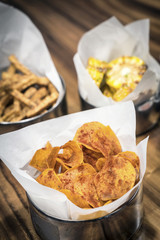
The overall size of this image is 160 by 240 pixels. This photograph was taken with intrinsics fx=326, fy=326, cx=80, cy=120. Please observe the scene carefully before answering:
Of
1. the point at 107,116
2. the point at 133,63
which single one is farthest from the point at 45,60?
the point at 107,116

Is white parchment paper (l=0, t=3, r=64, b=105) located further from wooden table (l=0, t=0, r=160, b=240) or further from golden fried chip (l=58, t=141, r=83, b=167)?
golden fried chip (l=58, t=141, r=83, b=167)

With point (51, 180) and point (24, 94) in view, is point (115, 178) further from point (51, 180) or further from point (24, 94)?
point (24, 94)

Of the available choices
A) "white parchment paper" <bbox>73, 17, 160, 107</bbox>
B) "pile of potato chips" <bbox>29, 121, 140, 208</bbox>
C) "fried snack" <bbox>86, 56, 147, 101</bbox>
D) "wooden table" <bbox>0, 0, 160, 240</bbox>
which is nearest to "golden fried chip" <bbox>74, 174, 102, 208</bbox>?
"pile of potato chips" <bbox>29, 121, 140, 208</bbox>

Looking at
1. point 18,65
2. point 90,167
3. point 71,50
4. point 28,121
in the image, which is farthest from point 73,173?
point 71,50

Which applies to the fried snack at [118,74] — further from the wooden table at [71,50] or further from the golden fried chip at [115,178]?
the golden fried chip at [115,178]

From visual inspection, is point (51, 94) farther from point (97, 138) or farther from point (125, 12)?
point (125, 12)

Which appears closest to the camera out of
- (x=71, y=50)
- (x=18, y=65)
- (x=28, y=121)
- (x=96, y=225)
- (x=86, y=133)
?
(x=96, y=225)
